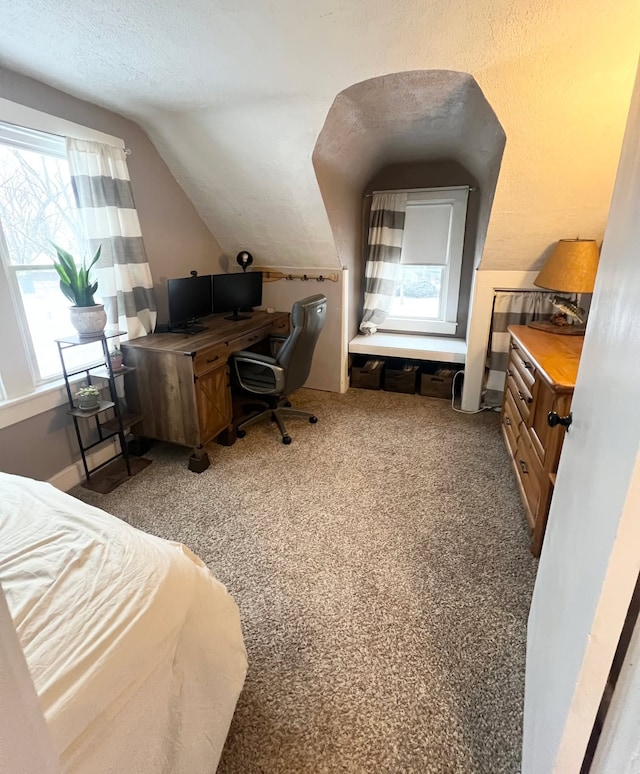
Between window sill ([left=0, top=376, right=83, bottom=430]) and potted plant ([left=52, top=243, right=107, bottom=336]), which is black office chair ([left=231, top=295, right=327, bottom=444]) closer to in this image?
potted plant ([left=52, top=243, right=107, bottom=336])

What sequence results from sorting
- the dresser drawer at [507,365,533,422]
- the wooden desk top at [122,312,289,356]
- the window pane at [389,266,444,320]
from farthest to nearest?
the window pane at [389,266,444,320]
the wooden desk top at [122,312,289,356]
the dresser drawer at [507,365,533,422]

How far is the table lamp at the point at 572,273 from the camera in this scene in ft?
7.73

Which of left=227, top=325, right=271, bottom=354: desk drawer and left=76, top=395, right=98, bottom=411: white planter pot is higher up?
left=227, top=325, right=271, bottom=354: desk drawer

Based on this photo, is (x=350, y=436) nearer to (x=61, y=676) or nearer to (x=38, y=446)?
(x=38, y=446)

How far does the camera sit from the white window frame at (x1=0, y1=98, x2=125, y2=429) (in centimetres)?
188

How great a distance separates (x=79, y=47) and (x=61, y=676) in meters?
2.26

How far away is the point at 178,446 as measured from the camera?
2758 mm

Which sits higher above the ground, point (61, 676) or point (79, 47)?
point (79, 47)

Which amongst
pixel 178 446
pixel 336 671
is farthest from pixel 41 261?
pixel 336 671

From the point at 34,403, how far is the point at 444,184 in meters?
3.58

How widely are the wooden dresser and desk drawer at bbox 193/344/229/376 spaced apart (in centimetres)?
183

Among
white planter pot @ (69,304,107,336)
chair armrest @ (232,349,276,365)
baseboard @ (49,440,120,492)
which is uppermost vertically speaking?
white planter pot @ (69,304,107,336)

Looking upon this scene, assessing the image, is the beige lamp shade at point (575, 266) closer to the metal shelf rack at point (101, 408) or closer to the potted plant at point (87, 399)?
the metal shelf rack at point (101, 408)

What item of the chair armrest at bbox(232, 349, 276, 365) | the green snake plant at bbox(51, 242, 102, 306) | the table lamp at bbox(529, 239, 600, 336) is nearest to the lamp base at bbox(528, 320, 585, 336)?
A: the table lamp at bbox(529, 239, 600, 336)
